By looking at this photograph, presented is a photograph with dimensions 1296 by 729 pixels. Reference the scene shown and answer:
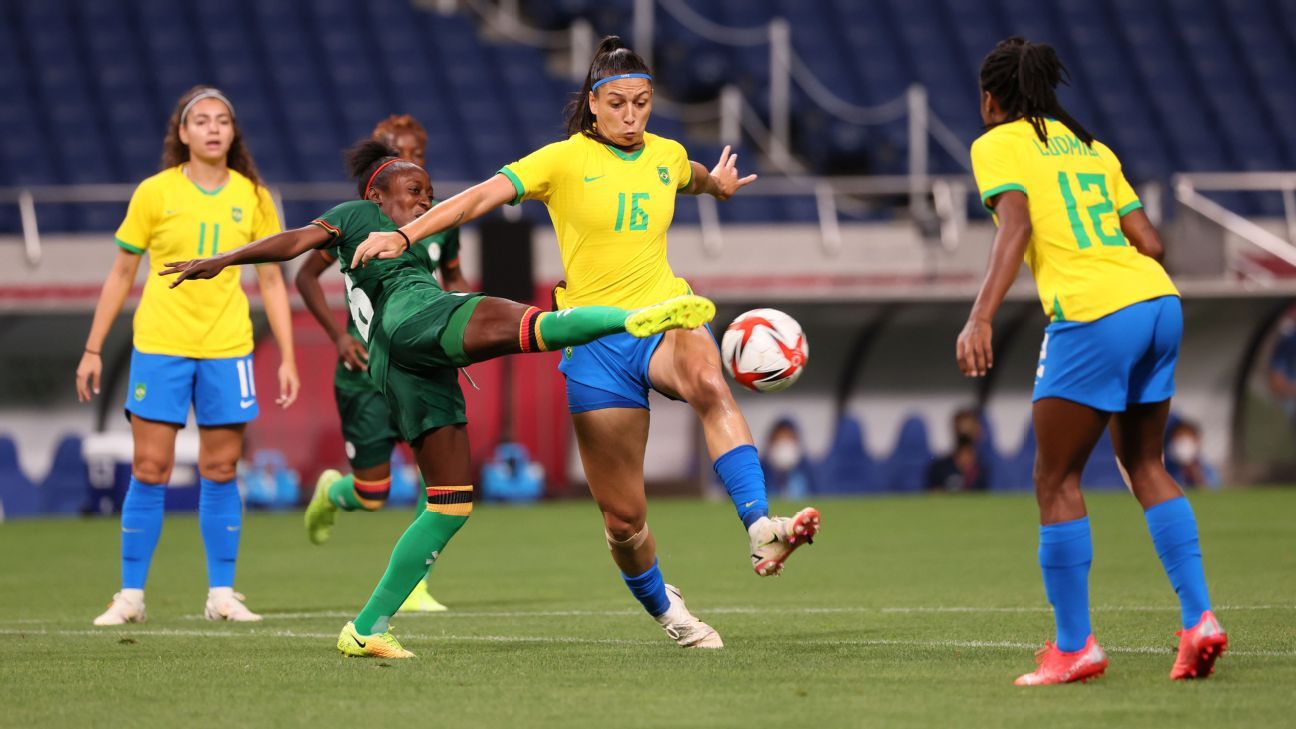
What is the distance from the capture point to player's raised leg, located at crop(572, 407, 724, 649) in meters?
6.24

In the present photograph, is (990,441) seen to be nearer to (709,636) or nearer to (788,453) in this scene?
(788,453)

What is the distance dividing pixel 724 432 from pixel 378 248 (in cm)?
131

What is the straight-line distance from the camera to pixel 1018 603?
26.1ft

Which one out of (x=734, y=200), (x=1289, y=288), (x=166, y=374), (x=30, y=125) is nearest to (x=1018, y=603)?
(x=166, y=374)

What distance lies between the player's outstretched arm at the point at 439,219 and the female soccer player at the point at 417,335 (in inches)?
3.1

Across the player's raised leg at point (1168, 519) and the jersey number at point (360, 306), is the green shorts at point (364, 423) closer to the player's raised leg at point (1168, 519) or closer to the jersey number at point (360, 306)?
the jersey number at point (360, 306)

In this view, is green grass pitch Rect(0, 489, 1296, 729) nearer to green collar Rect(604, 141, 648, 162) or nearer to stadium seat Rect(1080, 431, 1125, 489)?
green collar Rect(604, 141, 648, 162)

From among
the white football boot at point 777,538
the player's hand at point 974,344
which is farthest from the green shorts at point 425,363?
the player's hand at point 974,344

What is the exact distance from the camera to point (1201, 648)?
16.8ft

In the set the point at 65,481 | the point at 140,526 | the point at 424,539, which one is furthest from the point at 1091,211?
the point at 65,481

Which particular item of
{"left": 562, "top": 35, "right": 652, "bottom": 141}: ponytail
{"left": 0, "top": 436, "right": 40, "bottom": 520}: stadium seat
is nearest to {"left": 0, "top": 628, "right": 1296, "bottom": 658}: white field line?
{"left": 562, "top": 35, "right": 652, "bottom": 141}: ponytail

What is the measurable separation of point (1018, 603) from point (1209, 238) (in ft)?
33.7

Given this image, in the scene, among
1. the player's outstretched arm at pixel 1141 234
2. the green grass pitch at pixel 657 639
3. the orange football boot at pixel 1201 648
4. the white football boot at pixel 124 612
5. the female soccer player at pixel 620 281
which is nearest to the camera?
the green grass pitch at pixel 657 639

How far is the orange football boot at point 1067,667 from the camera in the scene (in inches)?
204
